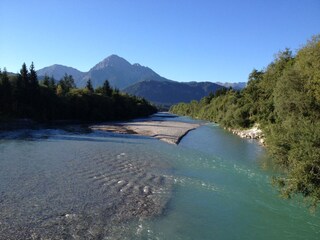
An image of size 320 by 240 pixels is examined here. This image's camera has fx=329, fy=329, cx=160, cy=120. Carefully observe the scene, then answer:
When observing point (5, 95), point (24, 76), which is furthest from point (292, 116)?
point (24, 76)

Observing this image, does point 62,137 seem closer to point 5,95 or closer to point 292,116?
point 292,116

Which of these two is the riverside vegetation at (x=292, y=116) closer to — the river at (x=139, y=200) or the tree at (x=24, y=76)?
the river at (x=139, y=200)

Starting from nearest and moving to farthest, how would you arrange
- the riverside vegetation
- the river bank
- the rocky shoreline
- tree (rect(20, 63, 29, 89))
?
the riverside vegetation
the river bank
the rocky shoreline
tree (rect(20, 63, 29, 89))

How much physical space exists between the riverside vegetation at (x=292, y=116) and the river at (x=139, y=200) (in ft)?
7.77

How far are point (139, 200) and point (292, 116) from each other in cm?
1956

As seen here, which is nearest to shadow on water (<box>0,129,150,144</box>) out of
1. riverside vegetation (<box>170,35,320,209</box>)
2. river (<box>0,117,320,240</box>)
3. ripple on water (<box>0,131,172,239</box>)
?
ripple on water (<box>0,131,172,239</box>)

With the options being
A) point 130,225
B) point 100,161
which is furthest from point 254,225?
point 100,161

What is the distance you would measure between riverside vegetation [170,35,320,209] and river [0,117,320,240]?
237 cm

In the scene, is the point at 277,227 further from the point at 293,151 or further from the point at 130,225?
the point at 130,225

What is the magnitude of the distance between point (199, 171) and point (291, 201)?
10.6 m

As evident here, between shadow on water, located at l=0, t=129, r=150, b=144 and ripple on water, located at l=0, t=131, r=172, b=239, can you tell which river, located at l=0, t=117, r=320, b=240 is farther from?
shadow on water, located at l=0, t=129, r=150, b=144

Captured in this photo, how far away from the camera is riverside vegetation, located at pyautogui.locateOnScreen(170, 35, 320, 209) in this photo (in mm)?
16094

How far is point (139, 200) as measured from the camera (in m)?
21.4

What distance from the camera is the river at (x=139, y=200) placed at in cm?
1675
